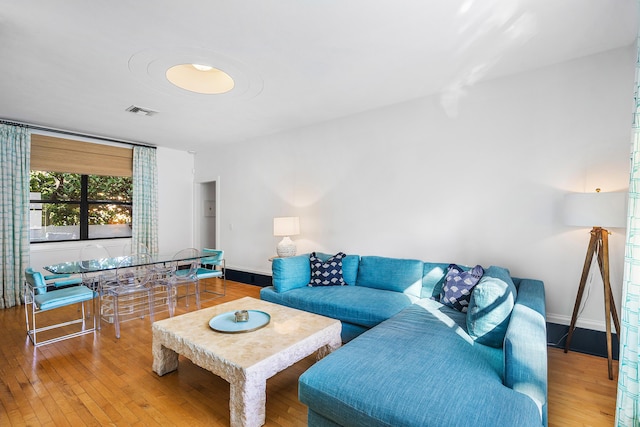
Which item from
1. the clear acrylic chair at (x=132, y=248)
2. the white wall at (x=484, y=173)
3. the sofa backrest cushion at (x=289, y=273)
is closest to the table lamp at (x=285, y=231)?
the white wall at (x=484, y=173)

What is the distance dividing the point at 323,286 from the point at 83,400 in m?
2.31

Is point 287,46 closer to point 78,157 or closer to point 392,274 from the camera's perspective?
point 392,274

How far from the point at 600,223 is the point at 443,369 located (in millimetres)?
1810

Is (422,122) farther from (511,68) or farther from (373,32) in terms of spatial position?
(373,32)

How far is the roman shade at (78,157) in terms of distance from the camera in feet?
15.7

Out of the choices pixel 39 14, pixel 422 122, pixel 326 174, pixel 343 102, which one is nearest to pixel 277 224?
pixel 326 174

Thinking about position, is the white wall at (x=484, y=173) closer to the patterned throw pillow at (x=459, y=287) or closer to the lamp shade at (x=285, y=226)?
the lamp shade at (x=285, y=226)

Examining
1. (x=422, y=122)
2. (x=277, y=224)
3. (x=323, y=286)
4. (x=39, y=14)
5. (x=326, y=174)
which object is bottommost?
(x=323, y=286)

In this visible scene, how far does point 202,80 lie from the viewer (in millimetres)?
3430

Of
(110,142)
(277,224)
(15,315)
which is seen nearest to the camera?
(15,315)

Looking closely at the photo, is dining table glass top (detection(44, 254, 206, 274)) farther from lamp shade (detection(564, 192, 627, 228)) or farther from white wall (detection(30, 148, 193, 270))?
lamp shade (detection(564, 192, 627, 228))

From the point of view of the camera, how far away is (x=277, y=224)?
4.50m

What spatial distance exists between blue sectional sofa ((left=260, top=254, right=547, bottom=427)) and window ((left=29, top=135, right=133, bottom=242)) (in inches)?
209

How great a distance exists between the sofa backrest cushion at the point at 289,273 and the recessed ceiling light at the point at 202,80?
6.82 ft
